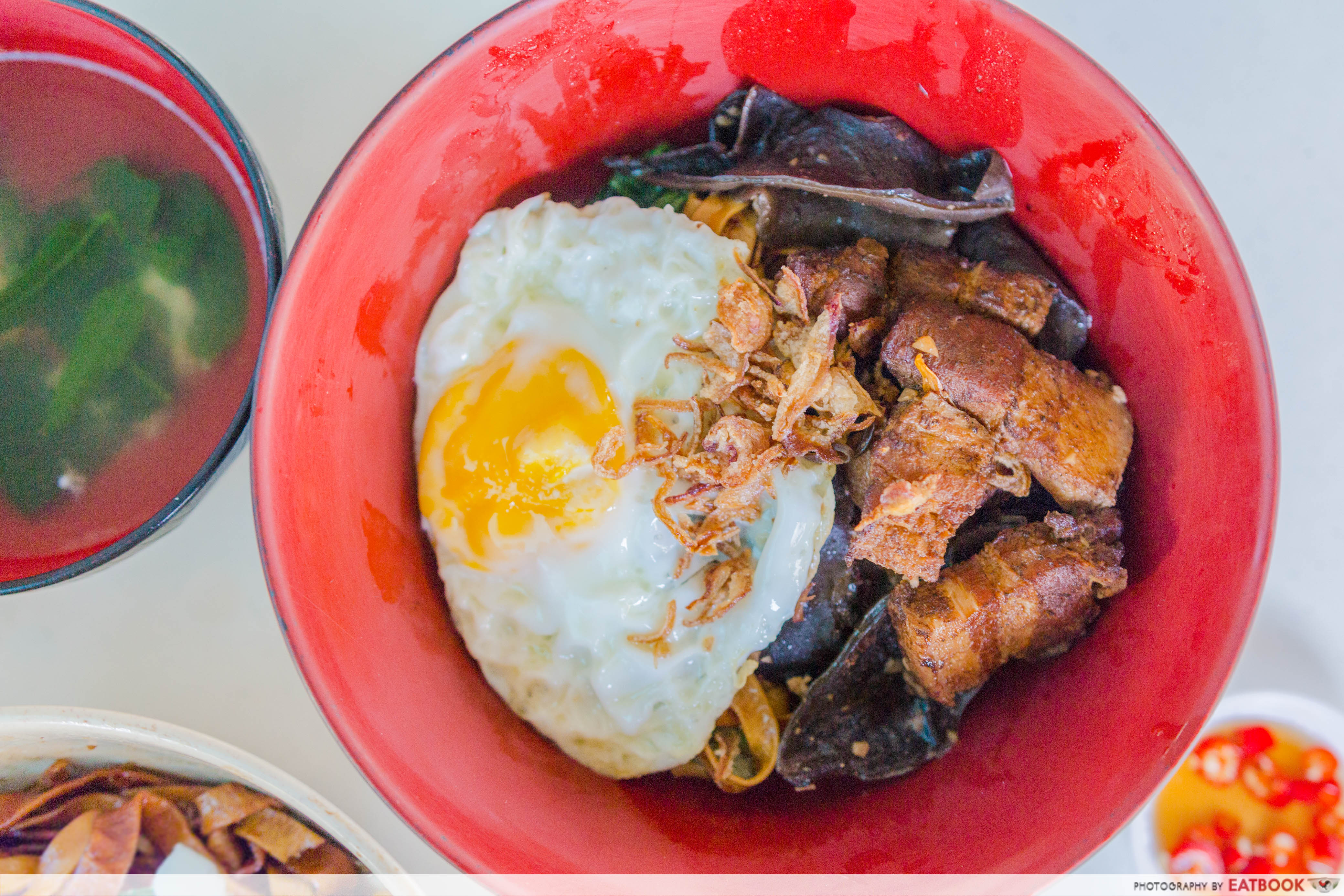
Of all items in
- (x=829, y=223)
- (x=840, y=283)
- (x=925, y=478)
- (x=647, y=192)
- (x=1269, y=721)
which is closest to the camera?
(x=925, y=478)

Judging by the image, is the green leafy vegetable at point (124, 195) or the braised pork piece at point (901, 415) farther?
the green leafy vegetable at point (124, 195)

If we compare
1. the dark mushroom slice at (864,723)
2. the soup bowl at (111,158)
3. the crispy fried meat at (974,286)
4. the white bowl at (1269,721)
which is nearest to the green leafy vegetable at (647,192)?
the crispy fried meat at (974,286)

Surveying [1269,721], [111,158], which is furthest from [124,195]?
[1269,721]

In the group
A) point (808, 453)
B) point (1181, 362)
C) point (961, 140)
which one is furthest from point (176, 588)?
point (1181, 362)

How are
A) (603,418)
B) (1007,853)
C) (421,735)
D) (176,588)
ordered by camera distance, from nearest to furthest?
(1007,853)
(421,735)
(603,418)
(176,588)

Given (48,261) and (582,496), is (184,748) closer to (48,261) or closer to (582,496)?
(582,496)

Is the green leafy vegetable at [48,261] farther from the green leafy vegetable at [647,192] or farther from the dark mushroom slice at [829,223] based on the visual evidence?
the dark mushroom slice at [829,223]

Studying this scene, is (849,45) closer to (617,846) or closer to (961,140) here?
(961,140)
